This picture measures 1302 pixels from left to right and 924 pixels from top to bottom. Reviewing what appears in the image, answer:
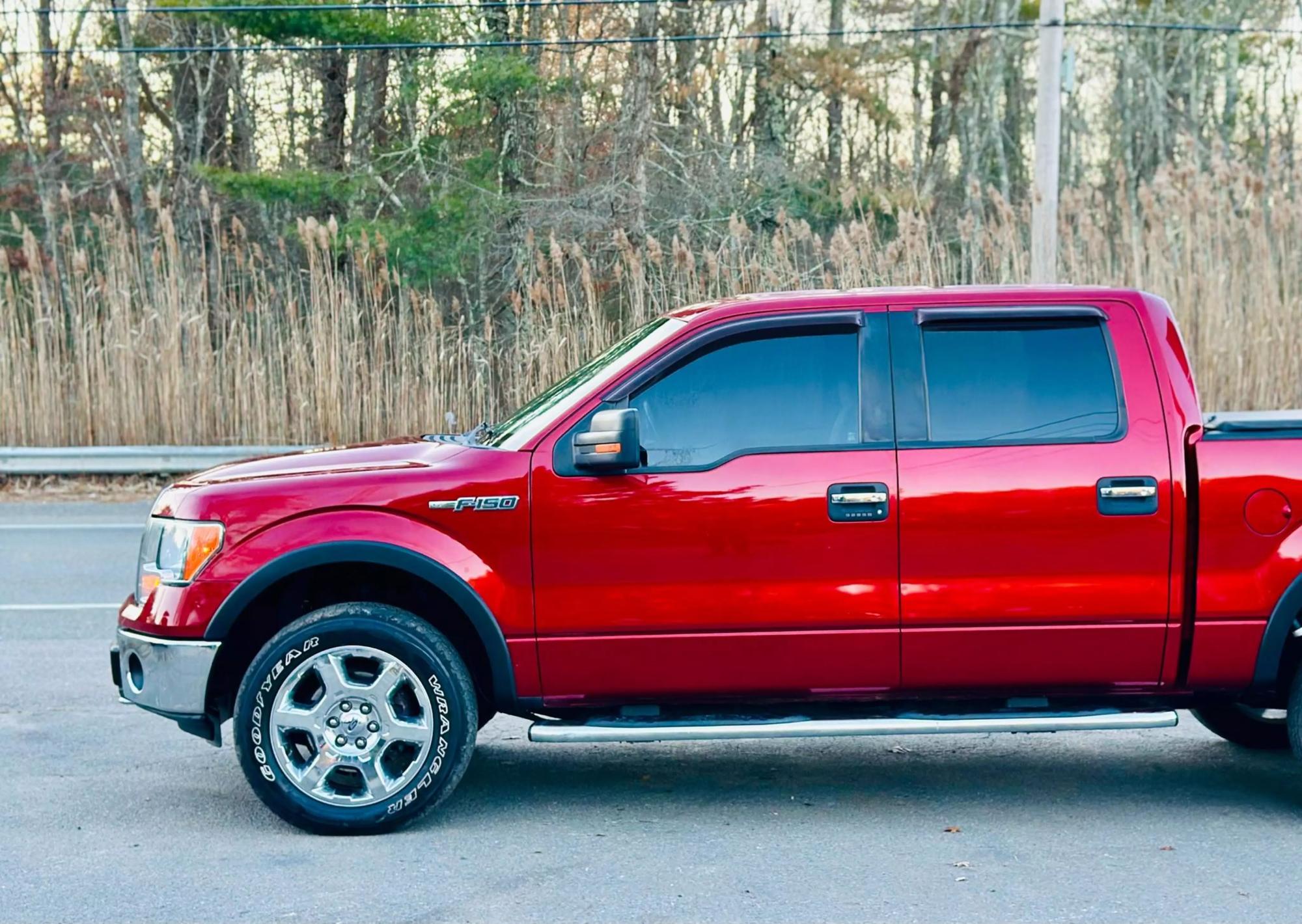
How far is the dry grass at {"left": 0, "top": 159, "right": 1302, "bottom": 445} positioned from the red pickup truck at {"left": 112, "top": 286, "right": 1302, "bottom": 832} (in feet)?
32.8

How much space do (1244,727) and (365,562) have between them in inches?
140

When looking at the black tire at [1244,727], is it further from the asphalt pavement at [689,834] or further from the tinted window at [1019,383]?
the tinted window at [1019,383]

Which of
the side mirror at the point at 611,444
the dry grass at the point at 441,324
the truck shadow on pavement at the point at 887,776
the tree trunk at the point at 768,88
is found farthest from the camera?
the tree trunk at the point at 768,88

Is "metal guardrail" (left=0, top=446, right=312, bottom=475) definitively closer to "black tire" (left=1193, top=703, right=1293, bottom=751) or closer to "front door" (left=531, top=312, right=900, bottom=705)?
"front door" (left=531, top=312, right=900, bottom=705)

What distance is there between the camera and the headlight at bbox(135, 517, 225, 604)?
4910 mm

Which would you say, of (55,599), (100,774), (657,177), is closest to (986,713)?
(100,774)

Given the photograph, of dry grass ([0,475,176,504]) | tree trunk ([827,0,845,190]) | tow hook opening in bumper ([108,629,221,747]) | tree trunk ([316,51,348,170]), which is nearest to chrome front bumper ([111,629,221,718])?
tow hook opening in bumper ([108,629,221,747])

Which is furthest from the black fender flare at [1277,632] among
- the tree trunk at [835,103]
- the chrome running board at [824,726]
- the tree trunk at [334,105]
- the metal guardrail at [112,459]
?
the tree trunk at [334,105]

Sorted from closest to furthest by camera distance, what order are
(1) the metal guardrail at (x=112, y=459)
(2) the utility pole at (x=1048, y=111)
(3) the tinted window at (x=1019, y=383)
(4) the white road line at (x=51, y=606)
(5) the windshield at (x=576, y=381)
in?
1. (3) the tinted window at (x=1019, y=383)
2. (5) the windshield at (x=576, y=381)
3. (4) the white road line at (x=51, y=606)
4. (1) the metal guardrail at (x=112, y=459)
5. (2) the utility pole at (x=1048, y=111)

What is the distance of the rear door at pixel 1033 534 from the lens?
191 inches

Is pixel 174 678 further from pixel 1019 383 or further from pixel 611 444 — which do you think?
pixel 1019 383

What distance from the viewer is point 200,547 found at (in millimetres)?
4918

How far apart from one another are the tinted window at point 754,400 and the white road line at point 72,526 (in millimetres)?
8495

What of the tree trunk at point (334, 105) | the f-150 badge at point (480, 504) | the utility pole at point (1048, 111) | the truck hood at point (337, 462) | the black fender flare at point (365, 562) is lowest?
the black fender flare at point (365, 562)
